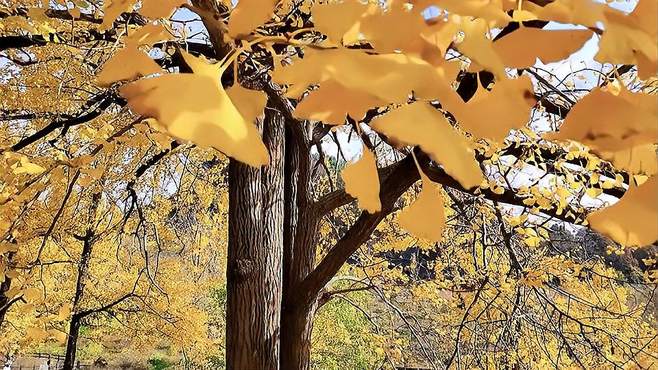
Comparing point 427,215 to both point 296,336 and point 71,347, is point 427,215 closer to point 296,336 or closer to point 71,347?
point 296,336

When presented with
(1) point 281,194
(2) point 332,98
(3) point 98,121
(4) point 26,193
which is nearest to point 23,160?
(4) point 26,193

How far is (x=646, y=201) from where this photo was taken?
24cm

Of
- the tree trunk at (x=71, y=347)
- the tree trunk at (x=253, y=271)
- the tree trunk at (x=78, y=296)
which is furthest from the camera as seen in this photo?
the tree trunk at (x=71, y=347)

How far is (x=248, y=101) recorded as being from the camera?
0.30 m

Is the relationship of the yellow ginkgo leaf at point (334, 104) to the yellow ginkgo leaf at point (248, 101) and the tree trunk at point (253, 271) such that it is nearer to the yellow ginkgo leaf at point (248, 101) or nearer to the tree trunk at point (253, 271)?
the yellow ginkgo leaf at point (248, 101)

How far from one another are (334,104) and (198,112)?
60mm

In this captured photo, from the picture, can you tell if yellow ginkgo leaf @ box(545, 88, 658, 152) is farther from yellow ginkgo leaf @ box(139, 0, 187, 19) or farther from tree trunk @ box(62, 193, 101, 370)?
tree trunk @ box(62, 193, 101, 370)

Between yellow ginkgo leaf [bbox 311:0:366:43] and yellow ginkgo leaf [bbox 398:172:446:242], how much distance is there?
0.09 meters

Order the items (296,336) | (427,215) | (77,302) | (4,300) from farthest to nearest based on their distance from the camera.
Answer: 1. (77,302)
2. (4,300)
3. (296,336)
4. (427,215)

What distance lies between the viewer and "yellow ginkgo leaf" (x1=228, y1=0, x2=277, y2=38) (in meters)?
0.28

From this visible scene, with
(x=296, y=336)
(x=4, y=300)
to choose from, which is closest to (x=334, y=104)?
(x=296, y=336)

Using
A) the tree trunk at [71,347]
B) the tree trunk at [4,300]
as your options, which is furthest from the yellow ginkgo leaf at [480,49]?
the tree trunk at [71,347]

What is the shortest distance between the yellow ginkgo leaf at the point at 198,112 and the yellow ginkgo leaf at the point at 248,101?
0.14ft

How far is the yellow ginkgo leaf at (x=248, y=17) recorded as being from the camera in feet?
0.93
